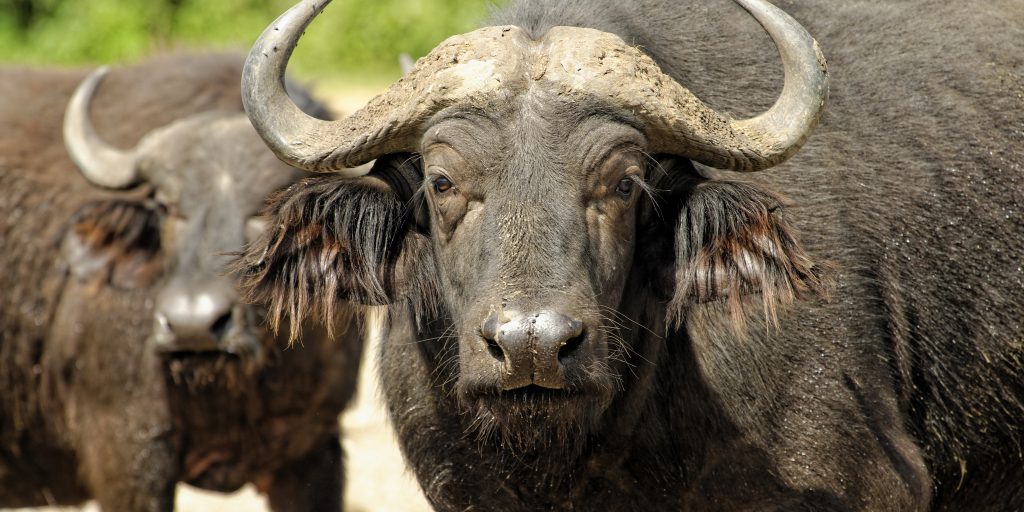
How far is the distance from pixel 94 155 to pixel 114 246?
51 centimetres

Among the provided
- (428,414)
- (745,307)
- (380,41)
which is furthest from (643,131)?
(380,41)

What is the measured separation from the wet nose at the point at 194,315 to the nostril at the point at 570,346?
10.1 ft

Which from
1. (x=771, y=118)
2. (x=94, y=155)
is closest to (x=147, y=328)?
(x=94, y=155)

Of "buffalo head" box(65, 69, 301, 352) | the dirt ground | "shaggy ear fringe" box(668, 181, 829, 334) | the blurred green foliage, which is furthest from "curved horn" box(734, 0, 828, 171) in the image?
the blurred green foliage

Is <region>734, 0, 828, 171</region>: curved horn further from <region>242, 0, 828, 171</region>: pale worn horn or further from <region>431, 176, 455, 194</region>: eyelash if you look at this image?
<region>431, 176, 455, 194</region>: eyelash

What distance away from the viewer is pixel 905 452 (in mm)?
4711

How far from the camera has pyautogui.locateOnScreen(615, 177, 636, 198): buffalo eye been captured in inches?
168

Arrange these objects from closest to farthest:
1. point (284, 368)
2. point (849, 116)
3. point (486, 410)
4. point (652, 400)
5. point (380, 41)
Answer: point (486, 410)
point (652, 400)
point (849, 116)
point (284, 368)
point (380, 41)

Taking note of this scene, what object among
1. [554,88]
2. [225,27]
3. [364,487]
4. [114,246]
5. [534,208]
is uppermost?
[554,88]

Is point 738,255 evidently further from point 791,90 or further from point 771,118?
point 791,90

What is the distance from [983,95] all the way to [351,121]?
2.60 meters

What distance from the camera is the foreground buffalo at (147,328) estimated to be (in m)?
6.79

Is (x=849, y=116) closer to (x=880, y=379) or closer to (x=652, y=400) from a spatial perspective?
(x=880, y=379)

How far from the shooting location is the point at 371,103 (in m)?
4.50
